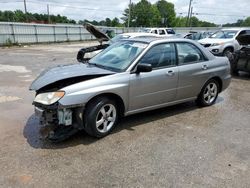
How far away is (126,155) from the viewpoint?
3.82m

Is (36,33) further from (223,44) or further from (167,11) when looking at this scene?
(167,11)

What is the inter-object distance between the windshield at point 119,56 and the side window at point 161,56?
170mm

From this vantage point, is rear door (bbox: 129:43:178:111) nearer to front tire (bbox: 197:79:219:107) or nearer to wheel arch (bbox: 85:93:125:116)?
wheel arch (bbox: 85:93:125:116)

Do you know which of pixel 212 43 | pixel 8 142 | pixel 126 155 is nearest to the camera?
pixel 126 155

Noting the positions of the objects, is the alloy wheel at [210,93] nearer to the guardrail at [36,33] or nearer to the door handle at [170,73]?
the door handle at [170,73]

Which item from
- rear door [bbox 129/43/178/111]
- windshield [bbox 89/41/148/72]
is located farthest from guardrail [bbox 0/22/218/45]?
rear door [bbox 129/43/178/111]

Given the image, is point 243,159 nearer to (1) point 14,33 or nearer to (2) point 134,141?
(2) point 134,141

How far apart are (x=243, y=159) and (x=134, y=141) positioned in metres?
1.60

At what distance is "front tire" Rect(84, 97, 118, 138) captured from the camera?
4.08 meters

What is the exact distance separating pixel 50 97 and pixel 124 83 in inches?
47.8

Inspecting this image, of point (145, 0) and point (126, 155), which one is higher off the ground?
point (145, 0)

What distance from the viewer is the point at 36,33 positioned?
2772 centimetres

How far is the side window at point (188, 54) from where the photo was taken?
17.5 feet

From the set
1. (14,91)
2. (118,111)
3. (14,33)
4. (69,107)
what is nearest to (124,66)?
(118,111)
